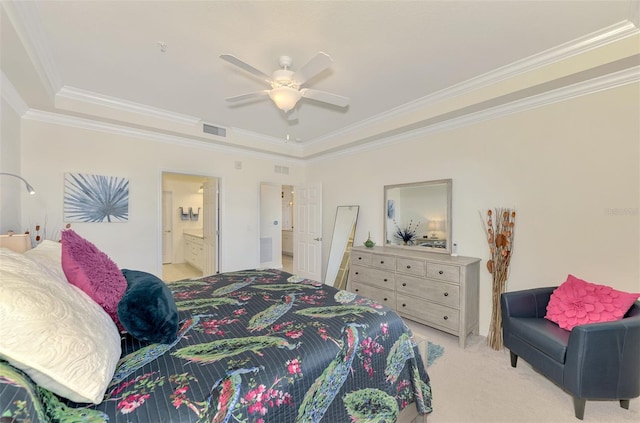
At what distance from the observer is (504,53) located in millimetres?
2371

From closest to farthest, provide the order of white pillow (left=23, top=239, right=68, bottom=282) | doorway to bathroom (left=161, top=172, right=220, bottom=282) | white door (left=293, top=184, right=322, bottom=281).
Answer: white pillow (left=23, top=239, right=68, bottom=282), white door (left=293, top=184, right=322, bottom=281), doorway to bathroom (left=161, top=172, right=220, bottom=282)

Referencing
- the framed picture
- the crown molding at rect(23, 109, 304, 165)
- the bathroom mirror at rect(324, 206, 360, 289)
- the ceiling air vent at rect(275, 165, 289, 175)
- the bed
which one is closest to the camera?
the bed

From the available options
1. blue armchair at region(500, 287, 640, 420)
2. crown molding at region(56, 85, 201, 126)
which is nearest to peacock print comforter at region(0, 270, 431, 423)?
blue armchair at region(500, 287, 640, 420)

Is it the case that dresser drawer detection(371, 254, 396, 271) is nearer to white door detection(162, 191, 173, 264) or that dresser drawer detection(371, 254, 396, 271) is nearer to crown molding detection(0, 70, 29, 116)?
crown molding detection(0, 70, 29, 116)

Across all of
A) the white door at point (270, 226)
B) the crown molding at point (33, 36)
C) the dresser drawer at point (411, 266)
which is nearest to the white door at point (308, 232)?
the white door at point (270, 226)

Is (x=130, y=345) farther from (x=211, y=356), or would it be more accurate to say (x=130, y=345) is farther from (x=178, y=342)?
(x=211, y=356)

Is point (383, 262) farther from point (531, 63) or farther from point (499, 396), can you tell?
point (531, 63)

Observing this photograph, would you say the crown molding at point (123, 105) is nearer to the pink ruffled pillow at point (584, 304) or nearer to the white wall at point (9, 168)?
the white wall at point (9, 168)

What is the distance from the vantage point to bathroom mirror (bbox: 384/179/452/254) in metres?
3.43

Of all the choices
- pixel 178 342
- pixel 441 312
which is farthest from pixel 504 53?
pixel 178 342

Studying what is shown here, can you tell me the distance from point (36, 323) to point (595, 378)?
301 cm

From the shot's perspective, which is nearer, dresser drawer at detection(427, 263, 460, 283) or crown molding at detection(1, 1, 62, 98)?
crown molding at detection(1, 1, 62, 98)

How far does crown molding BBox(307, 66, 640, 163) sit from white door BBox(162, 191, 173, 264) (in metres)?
5.93

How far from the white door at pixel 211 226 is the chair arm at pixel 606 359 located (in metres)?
4.54
